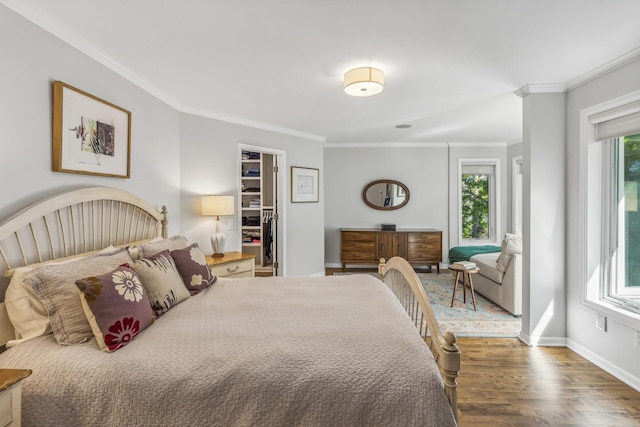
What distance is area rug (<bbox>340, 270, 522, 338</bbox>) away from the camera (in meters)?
3.32

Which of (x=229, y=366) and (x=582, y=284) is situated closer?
(x=229, y=366)

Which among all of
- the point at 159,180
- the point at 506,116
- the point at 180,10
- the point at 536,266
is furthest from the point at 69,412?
the point at 506,116

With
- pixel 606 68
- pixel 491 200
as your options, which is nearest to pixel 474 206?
pixel 491 200

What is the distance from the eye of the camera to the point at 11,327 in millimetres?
1636

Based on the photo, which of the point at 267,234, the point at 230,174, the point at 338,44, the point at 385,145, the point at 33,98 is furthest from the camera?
the point at 385,145

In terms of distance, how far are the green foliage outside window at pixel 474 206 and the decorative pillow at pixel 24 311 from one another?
637 centimetres

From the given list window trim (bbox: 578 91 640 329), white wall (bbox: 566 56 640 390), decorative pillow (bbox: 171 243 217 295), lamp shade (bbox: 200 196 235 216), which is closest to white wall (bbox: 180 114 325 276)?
lamp shade (bbox: 200 196 235 216)

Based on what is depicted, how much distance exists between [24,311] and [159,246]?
35.6 inches

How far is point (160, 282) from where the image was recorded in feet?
6.31

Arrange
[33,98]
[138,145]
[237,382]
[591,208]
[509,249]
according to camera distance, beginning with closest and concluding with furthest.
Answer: [237,382]
[33,98]
[591,208]
[138,145]
[509,249]

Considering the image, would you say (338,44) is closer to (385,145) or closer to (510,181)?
(385,145)

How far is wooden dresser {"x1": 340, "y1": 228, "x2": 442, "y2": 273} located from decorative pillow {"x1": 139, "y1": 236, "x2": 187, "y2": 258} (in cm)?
362

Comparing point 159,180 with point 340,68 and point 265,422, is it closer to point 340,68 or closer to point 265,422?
point 340,68

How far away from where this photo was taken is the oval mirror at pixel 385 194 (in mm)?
6293
